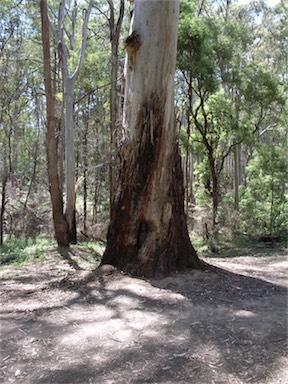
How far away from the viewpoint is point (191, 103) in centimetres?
1466

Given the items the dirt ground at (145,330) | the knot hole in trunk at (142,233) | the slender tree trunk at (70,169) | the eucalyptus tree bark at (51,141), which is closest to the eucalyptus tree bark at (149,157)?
the knot hole in trunk at (142,233)

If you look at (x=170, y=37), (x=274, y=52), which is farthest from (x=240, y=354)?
(x=274, y=52)

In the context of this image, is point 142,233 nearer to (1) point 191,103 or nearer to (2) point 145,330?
(2) point 145,330

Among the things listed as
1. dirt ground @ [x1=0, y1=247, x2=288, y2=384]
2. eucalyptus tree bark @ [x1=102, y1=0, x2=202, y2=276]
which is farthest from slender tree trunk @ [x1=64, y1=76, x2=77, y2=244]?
eucalyptus tree bark @ [x1=102, y1=0, x2=202, y2=276]

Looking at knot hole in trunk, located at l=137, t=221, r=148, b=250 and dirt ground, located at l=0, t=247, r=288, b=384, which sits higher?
knot hole in trunk, located at l=137, t=221, r=148, b=250

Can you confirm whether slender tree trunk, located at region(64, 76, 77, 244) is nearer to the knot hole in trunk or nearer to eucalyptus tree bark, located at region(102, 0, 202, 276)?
eucalyptus tree bark, located at region(102, 0, 202, 276)

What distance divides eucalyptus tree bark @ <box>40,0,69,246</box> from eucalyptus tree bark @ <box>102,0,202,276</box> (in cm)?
333

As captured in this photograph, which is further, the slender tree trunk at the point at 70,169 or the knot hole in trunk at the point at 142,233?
the slender tree trunk at the point at 70,169

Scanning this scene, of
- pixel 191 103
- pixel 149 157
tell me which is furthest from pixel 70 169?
pixel 149 157

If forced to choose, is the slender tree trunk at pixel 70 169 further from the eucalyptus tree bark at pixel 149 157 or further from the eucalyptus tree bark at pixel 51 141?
the eucalyptus tree bark at pixel 149 157

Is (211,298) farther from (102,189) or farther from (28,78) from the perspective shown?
(28,78)

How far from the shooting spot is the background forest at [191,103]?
1284cm

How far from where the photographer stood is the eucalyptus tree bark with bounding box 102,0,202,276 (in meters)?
5.62

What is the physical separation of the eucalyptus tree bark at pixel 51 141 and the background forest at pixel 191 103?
1561mm
